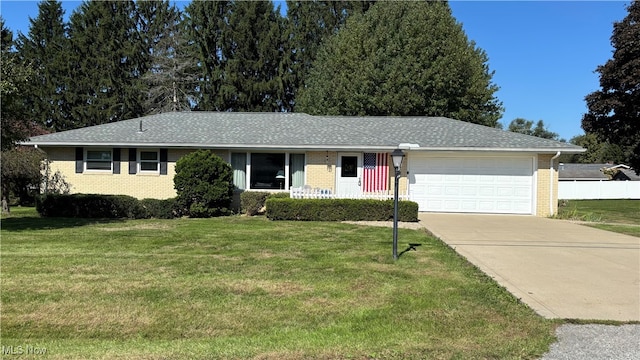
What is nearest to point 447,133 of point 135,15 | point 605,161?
point 135,15

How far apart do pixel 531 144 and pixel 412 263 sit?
11035 mm

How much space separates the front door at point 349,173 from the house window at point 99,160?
884cm

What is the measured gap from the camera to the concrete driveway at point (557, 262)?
553 cm

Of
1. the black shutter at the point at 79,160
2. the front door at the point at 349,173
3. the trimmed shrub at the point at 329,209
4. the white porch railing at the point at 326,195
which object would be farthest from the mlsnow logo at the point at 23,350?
the black shutter at the point at 79,160

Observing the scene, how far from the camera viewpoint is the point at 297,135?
58.2 ft

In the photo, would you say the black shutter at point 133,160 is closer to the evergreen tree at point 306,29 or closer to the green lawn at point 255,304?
the green lawn at point 255,304

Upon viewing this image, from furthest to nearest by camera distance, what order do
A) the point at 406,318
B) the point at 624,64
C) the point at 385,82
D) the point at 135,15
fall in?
the point at 135,15 → the point at 385,82 → the point at 624,64 → the point at 406,318

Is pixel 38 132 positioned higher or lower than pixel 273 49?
lower

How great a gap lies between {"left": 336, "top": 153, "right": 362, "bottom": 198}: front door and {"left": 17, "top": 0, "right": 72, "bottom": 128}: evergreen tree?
28.8 metres

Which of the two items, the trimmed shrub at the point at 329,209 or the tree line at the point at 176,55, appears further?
the tree line at the point at 176,55

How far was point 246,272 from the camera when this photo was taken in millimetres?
6848

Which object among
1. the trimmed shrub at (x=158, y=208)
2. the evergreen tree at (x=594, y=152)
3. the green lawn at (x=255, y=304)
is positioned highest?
the evergreen tree at (x=594, y=152)

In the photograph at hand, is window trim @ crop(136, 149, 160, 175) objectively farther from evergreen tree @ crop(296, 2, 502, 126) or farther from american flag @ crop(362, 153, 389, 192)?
evergreen tree @ crop(296, 2, 502, 126)

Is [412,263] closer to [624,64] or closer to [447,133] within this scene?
[447,133]
